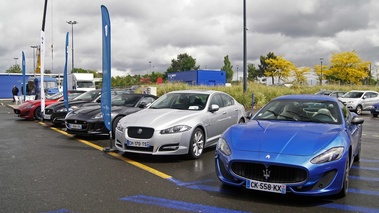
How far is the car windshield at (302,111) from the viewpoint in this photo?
543cm

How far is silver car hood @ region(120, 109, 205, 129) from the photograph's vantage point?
6.65 m

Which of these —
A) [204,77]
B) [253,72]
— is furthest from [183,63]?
[204,77]

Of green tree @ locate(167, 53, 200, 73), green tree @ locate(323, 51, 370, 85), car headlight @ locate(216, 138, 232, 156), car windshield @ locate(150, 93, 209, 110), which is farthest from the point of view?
green tree @ locate(167, 53, 200, 73)

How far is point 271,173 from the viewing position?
13.8 ft

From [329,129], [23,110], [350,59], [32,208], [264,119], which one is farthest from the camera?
[350,59]

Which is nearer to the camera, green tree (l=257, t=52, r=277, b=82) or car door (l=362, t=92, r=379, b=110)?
car door (l=362, t=92, r=379, b=110)

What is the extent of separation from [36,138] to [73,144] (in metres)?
1.77

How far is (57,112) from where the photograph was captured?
41.0 feet

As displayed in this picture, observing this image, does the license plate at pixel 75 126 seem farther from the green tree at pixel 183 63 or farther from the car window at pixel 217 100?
the green tree at pixel 183 63

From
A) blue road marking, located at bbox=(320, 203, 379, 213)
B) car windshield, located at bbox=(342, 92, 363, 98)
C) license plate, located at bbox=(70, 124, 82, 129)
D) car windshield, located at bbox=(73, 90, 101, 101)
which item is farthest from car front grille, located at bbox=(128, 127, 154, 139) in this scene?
car windshield, located at bbox=(342, 92, 363, 98)

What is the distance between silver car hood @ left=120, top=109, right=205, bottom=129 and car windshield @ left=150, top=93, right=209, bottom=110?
1.03 feet

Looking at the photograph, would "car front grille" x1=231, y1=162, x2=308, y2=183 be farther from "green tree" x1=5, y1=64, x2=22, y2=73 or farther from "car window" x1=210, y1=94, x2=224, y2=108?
"green tree" x1=5, y1=64, x2=22, y2=73

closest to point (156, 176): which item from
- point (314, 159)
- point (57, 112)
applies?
point (314, 159)

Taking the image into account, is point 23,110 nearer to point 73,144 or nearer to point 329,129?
point 73,144
